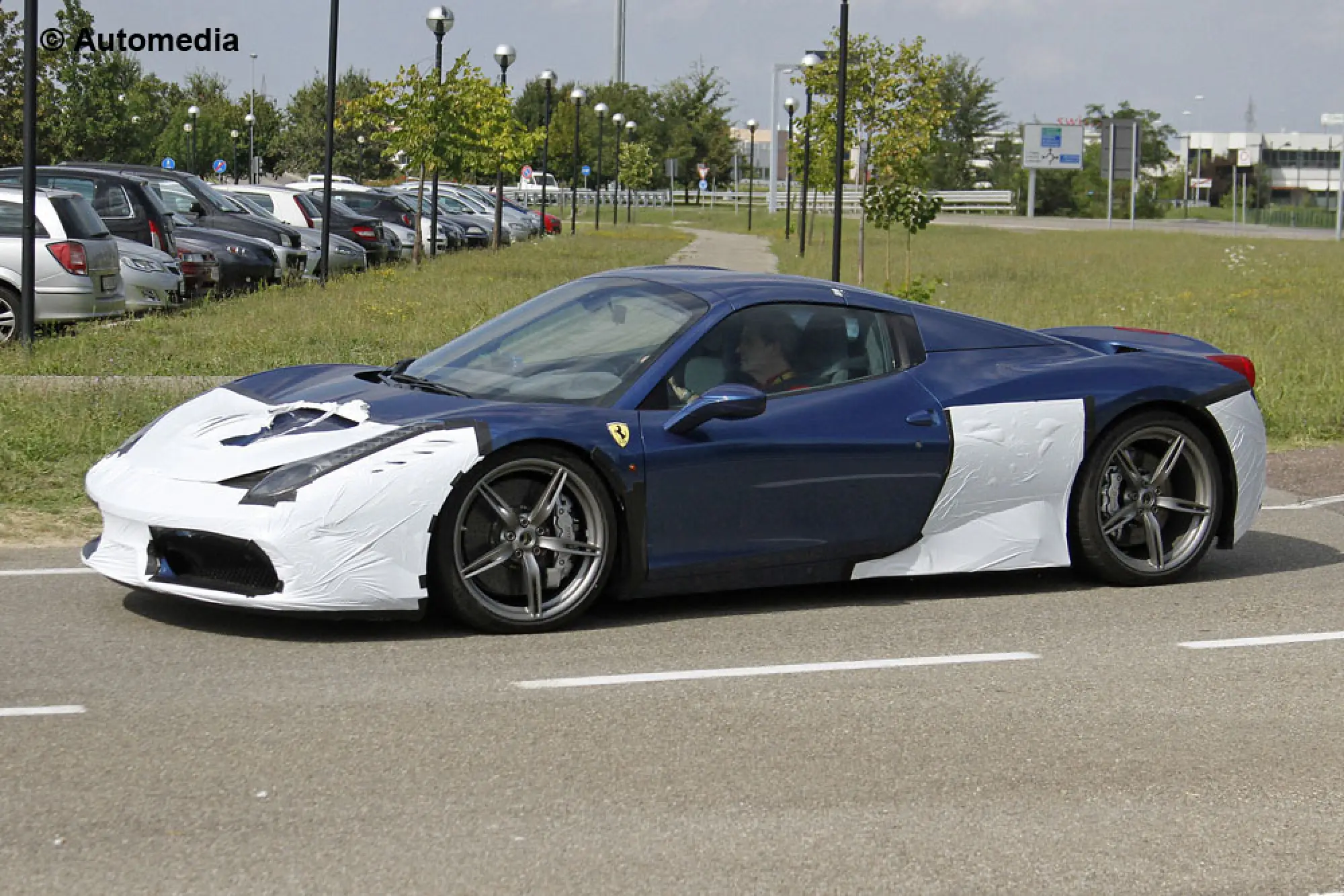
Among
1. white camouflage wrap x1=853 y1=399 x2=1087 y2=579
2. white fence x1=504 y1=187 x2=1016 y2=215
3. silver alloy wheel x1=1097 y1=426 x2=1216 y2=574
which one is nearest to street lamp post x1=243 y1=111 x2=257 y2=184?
white fence x1=504 y1=187 x2=1016 y2=215

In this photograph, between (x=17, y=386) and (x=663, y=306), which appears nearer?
(x=663, y=306)

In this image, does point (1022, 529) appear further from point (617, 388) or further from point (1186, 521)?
point (617, 388)

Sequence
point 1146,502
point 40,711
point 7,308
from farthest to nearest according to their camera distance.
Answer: point 7,308
point 1146,502
point 40,711

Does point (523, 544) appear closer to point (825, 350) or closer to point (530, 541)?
point (530, 541)

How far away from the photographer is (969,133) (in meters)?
137

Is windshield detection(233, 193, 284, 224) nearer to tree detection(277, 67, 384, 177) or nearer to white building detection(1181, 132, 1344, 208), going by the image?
tree detection(277, 67, 384, 177)

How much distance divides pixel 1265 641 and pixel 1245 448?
4.35ft

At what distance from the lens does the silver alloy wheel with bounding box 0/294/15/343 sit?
632 inches

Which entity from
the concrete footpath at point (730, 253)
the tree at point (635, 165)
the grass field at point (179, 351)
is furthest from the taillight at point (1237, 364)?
the tree at point (635, 165)

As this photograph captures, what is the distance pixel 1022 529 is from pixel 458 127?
30.0 metres

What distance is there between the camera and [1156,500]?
7.43 metres

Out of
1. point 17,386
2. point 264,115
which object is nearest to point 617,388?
point 17,386

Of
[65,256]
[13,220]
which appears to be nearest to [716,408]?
[65,256]

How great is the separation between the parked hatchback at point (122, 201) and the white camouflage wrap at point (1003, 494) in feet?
49.8
